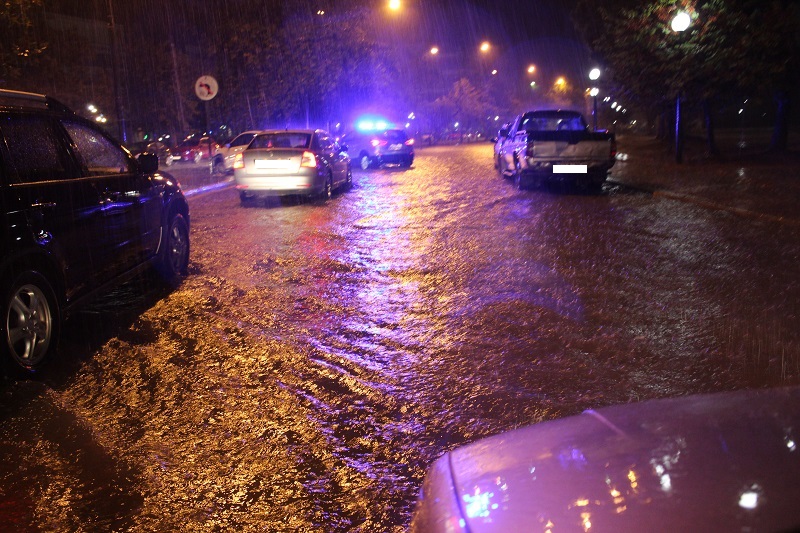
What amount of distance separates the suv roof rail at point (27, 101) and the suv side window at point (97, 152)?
18 centimetres

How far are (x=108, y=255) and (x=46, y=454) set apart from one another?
2.77m

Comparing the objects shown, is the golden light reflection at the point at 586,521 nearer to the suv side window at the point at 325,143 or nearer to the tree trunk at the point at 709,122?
the suv side window at the point at 325,143

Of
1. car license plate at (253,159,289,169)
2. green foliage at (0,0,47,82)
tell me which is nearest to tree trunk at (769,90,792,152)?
car license plate at (253,159,289,169)

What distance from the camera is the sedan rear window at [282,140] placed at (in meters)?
16.6

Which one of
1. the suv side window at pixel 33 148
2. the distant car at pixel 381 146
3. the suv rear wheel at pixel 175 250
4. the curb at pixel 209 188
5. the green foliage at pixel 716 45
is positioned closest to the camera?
the suv side window at pixel 33 148

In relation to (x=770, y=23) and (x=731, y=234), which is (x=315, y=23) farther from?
(x=731, y=234)

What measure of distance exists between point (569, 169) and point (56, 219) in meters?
12.9

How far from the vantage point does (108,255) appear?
6469 mm

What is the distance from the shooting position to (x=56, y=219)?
218 inches

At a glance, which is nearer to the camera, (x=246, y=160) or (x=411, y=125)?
(x=246, y=160)

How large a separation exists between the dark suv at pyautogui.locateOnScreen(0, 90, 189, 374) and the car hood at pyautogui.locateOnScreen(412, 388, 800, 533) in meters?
3.95

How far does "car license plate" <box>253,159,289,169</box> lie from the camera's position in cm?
1577

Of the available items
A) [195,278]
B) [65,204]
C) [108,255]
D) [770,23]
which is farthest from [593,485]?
[770,23]

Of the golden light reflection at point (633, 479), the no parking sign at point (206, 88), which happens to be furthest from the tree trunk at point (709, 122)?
the golden light reflection at point (633, 479)
